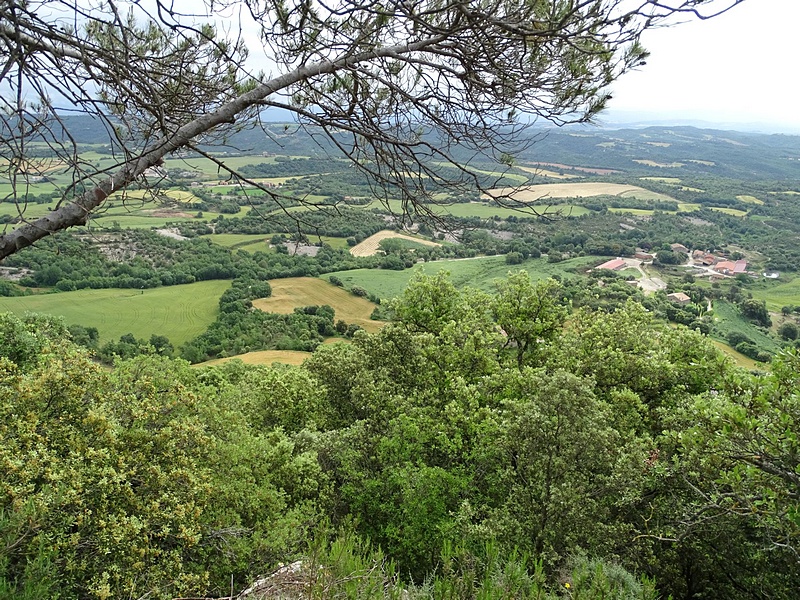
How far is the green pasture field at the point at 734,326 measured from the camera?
120 ft

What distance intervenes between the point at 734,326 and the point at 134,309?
4936 centimetres

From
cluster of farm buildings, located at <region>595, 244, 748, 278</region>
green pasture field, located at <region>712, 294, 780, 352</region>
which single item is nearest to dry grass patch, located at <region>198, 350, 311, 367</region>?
green pasture field, located at <region>712, 294, 780, 352</region>

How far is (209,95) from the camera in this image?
4.58 m

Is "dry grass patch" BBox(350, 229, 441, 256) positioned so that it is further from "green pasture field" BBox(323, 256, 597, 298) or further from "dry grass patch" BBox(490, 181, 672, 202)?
"dry grass patch" BBox(490, 181, 672, 202)

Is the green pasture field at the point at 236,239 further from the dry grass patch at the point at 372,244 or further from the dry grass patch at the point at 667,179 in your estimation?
the dry grass patch at the point at 667,179

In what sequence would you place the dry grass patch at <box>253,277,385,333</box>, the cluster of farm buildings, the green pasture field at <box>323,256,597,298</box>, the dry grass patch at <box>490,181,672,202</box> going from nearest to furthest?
the dry grass patch at <box>253,277,385,333</box> → the green pasture field at <box>323,256,597,298</box> → the cluster of farm buildings → the dry grass patch at <box>490,181,672,202</box>

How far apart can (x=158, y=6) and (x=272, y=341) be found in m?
37.6

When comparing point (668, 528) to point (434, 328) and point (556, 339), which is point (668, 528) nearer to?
point (556, 339)

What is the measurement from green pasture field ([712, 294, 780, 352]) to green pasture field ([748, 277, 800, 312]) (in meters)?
4.85

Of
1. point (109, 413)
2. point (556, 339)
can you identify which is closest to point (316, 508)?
point (109, 413)

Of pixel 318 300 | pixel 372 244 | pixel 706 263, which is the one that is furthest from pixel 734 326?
pixel 372 244

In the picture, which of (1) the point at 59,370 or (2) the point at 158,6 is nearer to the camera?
(2) the point at 158,6

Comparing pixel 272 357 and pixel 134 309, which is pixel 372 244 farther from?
pixel 272 357

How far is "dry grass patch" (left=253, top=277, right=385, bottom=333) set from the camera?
4345 cm
